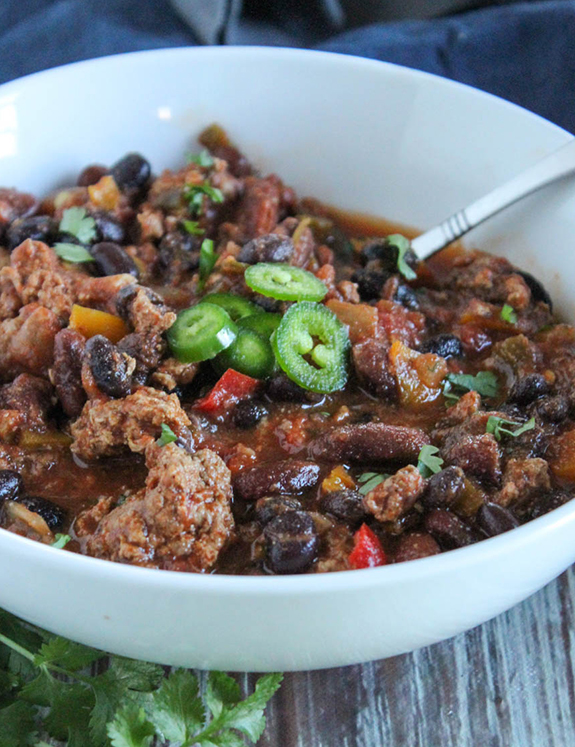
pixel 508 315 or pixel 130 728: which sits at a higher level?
pixel 508 315

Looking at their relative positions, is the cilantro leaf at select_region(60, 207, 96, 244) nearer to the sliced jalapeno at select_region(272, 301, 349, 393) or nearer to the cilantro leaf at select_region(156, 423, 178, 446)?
the sliced jalapeno at select_region(272, 301, 349, 393)

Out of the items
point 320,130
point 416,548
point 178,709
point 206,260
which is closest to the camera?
point 178,709

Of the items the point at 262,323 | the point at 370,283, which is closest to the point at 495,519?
the point at 262,323

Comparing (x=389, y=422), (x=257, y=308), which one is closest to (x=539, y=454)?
(x=389, y=422)

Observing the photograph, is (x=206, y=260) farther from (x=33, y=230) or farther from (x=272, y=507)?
(x=272, y=507)

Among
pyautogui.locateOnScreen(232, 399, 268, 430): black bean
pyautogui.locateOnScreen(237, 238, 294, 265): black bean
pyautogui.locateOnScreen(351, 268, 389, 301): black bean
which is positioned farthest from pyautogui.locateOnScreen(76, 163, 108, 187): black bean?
pyautogui.locateOnScreen(232, 399, 268, 430): black bean

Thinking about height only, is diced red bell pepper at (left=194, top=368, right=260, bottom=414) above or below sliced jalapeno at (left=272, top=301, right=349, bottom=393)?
below

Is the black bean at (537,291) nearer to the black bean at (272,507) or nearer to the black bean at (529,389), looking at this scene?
the black bean at (529,389)

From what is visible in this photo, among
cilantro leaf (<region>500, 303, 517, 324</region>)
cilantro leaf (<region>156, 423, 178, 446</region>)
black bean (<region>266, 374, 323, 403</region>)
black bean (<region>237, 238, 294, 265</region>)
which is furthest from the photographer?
cilantro leaf (<region>500, 303, 517, 324</region>)
